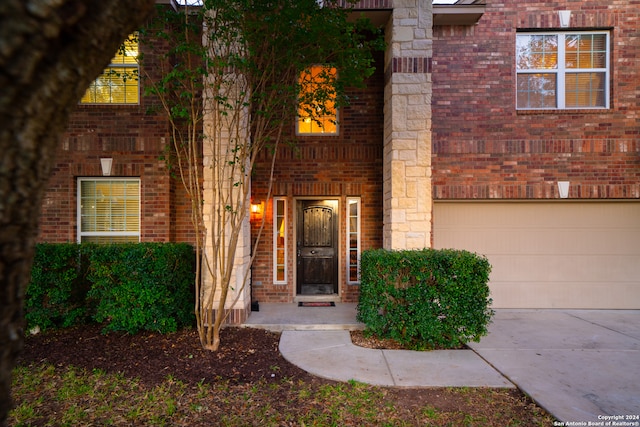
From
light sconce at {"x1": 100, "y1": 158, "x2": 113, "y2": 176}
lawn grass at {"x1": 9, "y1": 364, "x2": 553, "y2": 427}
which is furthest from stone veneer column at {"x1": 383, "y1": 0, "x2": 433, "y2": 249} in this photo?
light sconce at {"x1": 100, "y1": 158, "x2": 113, "y2": 176}

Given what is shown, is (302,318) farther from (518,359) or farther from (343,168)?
(518,359)

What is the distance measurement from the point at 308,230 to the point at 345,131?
2024 millimetres

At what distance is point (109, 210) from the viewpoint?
6.21m

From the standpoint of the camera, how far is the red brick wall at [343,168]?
6.54m

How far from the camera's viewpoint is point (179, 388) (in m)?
3.37

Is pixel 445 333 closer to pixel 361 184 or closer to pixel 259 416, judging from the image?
pixel 259 416

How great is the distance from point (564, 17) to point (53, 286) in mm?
9300

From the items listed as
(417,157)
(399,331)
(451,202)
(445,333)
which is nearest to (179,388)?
(399,331)

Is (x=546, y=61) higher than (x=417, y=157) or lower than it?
higher

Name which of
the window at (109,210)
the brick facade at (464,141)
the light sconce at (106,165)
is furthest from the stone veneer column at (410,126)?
the light sconce at (106,165)

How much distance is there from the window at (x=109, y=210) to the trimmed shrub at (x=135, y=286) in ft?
4.61

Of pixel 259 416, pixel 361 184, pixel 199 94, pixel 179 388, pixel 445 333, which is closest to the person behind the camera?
pixel 259 416

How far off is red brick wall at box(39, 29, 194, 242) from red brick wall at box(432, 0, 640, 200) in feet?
16.0

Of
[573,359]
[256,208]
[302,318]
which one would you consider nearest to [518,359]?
[573,359]
